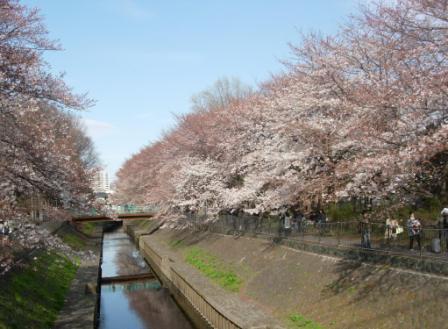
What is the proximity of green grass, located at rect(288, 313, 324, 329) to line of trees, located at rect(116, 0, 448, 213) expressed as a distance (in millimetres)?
4292

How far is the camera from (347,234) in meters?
20.0

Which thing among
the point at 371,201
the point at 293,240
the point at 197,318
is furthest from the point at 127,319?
the point at 371,201

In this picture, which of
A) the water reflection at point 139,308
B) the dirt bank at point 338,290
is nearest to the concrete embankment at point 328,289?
the dirt bank at point 338,290

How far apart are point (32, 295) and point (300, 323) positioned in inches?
415

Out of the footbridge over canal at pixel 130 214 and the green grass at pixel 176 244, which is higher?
the footbridge over canal at pixel 130 214

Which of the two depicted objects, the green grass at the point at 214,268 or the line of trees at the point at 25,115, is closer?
the line of trees at the point at 25,115

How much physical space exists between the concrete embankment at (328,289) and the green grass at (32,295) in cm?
630

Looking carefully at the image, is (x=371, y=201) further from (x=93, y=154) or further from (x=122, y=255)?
(x=93, y=154)

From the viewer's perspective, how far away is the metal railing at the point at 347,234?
1533cm

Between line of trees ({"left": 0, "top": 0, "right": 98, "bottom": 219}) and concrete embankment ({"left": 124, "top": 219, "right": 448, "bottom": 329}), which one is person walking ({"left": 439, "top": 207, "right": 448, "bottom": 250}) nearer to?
concrete embankment ({"left": 124, "top": 219, "right": 448, "bottom": 329})

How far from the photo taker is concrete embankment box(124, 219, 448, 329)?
41.5ft

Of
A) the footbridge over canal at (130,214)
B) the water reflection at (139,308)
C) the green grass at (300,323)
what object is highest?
the footbridge over canal at (130,214)

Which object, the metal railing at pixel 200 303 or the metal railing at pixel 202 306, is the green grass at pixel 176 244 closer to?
the metal railing at pixel 200 303

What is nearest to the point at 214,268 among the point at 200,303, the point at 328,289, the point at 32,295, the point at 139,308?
the point at 139,308
